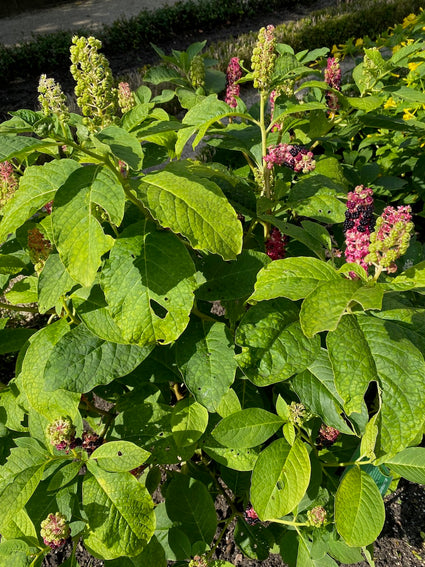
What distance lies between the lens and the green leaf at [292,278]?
992 millimetres

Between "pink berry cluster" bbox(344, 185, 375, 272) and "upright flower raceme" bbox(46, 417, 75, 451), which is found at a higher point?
"pink berry cluster" bbox(344, 185, 375, 272)

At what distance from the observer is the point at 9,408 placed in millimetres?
1495

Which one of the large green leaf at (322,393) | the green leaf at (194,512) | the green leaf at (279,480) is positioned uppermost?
the large green leaf at (322,393)

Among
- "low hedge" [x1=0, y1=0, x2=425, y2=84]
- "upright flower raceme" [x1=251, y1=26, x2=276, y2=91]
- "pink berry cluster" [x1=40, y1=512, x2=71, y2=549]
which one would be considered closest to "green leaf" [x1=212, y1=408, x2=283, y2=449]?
"pink berry cluster" [x1=40, y1=512, x2=71, y2=549]

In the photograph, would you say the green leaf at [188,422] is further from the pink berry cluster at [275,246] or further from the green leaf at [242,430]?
the pink berry cluster at [275,246]

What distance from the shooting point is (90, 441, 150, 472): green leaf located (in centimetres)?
115

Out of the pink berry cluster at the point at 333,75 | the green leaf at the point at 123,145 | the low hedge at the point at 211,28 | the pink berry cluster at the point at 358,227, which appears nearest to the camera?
the green leaf at the point at 123,145

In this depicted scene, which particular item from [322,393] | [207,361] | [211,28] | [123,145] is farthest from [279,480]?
[211,28]

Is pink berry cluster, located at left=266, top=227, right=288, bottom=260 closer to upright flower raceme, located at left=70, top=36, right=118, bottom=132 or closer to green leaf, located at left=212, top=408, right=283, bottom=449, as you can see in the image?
green leaf, located at left=212, top=408, right=283, bottom=449

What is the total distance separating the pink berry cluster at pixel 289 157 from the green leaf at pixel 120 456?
3.24 ft

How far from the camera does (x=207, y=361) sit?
123 cm

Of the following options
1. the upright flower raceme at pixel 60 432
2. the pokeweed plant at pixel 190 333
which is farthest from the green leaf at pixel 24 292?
the upright flower raceme at pixel 60 432

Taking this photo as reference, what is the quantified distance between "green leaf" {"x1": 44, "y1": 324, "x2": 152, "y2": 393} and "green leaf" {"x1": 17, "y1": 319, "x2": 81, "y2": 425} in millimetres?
77

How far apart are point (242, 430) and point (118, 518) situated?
0.41m
